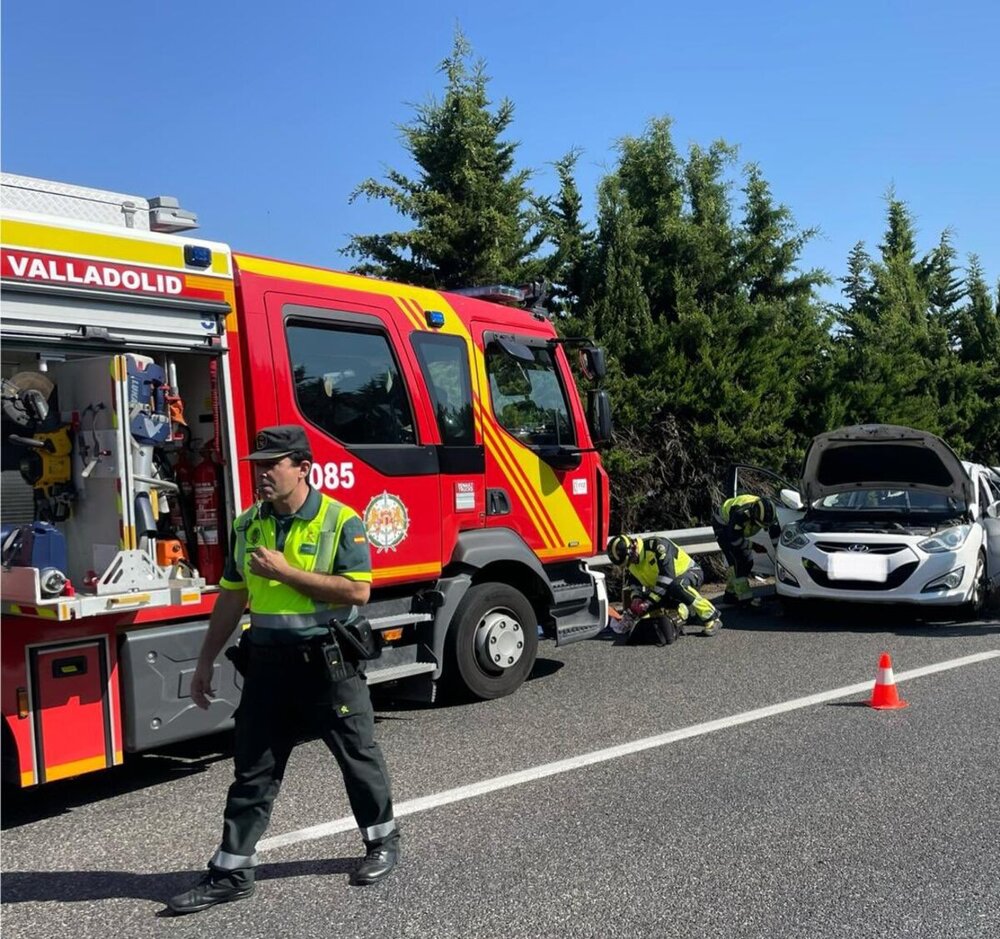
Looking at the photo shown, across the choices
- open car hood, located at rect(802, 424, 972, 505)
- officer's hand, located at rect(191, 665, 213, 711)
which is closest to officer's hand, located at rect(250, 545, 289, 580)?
officer's hand, located at rect(191, 665, 213, 711)

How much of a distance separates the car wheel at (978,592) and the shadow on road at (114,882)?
24.5 ft

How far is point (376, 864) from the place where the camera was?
13.3 feet

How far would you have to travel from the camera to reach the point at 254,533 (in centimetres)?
399

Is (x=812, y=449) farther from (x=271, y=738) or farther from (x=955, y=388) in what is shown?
(x=955, y=388)

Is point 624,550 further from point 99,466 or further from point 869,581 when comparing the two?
point 99,466

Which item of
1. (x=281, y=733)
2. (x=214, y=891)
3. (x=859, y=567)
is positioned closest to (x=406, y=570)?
(x=281, y=733)

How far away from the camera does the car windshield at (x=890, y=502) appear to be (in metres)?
10.5

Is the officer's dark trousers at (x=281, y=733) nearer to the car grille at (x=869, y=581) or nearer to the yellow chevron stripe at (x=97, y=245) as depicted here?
the yellow chevron stripe at (x=97, y=245)

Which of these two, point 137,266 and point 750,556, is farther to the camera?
point 750,556

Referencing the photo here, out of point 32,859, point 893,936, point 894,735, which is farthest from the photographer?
point 894,735

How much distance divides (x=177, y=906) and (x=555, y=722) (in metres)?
3.05

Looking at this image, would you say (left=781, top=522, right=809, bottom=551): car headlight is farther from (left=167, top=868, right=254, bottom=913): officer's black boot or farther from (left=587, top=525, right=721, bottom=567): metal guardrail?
(left=167, top=868, right=254, bottom=913): officer's black boot

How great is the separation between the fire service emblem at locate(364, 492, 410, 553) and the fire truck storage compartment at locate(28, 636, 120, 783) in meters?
1.79

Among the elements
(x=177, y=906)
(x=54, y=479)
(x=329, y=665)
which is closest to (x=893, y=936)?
(x=329, y=665)
